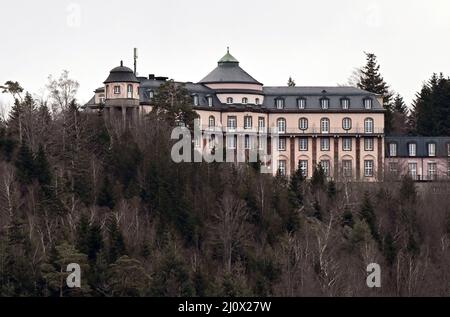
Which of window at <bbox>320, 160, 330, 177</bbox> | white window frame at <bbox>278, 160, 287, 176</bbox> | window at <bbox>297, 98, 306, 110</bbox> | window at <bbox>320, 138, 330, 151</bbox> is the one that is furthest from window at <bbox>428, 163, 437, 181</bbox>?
white window frame at <bbox>278, 160, 287, 176</bbox>

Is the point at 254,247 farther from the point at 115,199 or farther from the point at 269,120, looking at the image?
the point at 269,120

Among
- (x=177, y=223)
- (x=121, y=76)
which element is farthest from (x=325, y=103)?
(x=177, y=223)

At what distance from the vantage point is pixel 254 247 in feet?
340

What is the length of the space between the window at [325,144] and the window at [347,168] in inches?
61.8

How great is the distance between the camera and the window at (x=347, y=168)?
4687 inches

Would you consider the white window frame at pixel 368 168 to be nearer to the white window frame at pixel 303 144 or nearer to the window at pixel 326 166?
the window at pixel 326 166

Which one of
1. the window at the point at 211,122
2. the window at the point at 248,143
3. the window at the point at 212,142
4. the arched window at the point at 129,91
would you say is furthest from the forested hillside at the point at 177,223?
the window at the point at 248,143

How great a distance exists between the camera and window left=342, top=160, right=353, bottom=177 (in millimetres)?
119056

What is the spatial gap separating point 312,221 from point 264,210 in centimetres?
323

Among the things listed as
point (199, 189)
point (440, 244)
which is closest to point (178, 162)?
point (199, 189)

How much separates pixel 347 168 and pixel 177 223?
22262 millimetres

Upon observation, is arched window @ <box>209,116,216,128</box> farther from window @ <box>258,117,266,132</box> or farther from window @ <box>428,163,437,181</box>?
window @ <box>428,163,437,181</box>

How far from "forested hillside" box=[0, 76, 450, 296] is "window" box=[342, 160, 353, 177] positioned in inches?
92.8

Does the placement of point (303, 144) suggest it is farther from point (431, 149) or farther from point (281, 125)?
point (431, 149)
